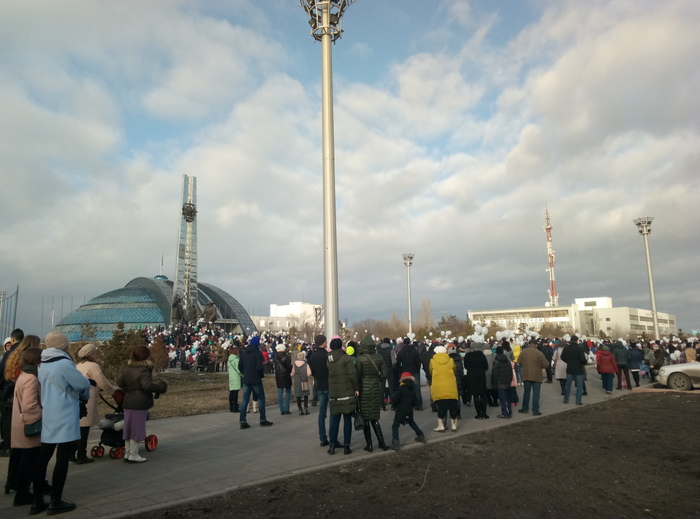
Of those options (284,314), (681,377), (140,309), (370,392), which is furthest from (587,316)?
(370,392)

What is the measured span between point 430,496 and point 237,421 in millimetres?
6990

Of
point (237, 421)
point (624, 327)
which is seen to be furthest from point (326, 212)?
point (624, 327)

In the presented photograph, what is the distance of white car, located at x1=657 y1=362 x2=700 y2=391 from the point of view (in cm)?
1625

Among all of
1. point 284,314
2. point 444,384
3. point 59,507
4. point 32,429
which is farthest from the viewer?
point 284,314

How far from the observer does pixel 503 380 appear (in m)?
11.7

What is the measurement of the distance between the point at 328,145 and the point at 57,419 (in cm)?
1170

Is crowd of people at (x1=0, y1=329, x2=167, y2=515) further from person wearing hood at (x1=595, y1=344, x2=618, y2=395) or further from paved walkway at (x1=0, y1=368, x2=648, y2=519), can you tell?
person wearing hood at (x1=595, y1=344, x2=618, y2=395)

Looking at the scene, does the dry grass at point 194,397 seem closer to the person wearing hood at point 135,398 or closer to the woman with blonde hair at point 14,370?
the person wearing hood at point 135,398

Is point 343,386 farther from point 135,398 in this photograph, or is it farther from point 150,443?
point 150,443

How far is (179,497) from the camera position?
5.80 metres

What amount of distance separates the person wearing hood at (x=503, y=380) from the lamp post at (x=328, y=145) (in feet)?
15.2

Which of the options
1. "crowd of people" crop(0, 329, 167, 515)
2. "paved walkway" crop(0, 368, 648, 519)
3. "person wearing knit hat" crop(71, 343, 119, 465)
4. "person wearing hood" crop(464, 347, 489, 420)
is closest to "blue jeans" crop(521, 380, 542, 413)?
"paved walkway" crop(0, 368, 648, 519)

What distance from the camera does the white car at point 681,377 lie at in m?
16.2

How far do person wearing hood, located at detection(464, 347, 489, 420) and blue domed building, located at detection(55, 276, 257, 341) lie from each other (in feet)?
223
